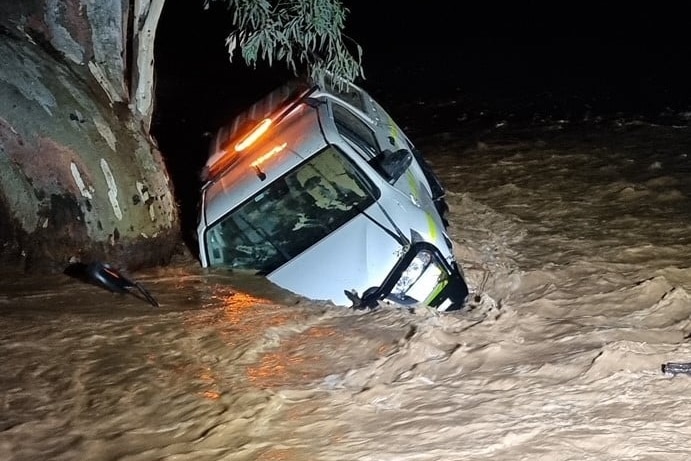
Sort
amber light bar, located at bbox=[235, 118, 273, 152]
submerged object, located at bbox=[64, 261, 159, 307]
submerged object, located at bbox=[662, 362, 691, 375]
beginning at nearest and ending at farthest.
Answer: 1. submerged object, located at bbox=[662, 362, 691, 375]
2. submerged object, located at bbox=[64, 261, 159, 307]
3. amber light bar, located at bbox=[235, 118, 273, 152]

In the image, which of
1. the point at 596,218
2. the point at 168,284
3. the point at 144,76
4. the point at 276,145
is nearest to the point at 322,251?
the point at 276,145

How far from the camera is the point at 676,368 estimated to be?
5676 millimetres

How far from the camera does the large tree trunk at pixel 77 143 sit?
8500 mm

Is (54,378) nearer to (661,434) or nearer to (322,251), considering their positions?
(322,251)

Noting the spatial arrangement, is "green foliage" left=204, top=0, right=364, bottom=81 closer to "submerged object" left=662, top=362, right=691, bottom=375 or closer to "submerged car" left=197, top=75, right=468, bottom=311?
"submerged car" left=197, top=75, right=468, bottom=311

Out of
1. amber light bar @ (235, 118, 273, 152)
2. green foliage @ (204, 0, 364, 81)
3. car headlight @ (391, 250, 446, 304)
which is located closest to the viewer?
car headlight @ (391, 250, 446, 304)

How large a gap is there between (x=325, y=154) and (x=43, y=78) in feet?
9.88

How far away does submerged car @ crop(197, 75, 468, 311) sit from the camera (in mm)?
7168

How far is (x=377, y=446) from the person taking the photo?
498cm

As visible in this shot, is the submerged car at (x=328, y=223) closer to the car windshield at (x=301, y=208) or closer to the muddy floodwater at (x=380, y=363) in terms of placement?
the car windshield at (x=301, y=208)

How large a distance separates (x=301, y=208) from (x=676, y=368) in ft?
10.2

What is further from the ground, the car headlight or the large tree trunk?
the large tree trunk

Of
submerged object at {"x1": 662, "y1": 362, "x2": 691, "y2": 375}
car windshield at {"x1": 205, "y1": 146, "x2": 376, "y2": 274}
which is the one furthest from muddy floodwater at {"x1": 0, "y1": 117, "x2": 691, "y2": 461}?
car windshield at {"x1": 205, "y1": 146, "x2": 376, "y2": 274}

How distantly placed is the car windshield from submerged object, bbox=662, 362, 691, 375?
2623mm
